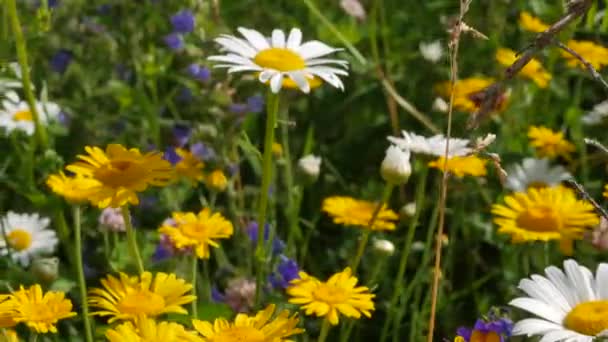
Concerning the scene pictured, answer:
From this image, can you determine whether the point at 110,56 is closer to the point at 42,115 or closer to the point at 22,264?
the point at 42,115

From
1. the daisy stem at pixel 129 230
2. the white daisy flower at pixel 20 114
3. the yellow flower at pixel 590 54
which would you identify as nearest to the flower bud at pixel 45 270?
the daisy stem at pixel 129 230

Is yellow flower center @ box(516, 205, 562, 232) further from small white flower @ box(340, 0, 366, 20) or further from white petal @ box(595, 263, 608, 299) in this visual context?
small white flower @ box(340, 0, 366, 20)

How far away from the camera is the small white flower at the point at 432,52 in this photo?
2451mm

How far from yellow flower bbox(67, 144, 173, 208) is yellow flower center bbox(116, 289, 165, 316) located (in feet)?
0.41

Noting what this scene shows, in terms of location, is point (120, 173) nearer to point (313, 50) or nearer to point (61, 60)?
point (313, 50)

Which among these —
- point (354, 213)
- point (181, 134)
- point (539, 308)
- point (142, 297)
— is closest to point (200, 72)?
point (181, 134)

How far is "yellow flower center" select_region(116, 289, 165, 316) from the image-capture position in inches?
46.7

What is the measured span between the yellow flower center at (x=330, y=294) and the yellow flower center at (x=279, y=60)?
11.7 inches

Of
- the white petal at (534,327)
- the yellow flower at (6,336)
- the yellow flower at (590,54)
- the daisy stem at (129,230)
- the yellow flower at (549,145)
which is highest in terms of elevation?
the yellow flower at (590,54)

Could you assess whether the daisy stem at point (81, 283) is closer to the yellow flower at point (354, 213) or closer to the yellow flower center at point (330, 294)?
the yellow flower center at point (330, 294)

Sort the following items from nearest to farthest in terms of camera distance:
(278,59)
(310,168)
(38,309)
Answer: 1. (38,309)
2. (278,59)
3. (310,168)

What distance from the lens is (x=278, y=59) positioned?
144 cm

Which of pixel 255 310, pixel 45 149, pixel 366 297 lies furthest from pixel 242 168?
pixel 366 297

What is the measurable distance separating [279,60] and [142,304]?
0.40 meters
